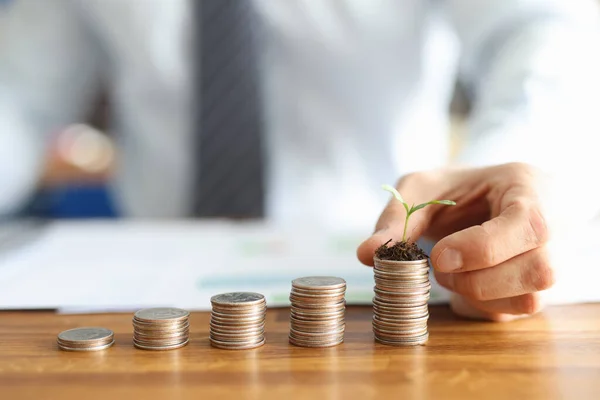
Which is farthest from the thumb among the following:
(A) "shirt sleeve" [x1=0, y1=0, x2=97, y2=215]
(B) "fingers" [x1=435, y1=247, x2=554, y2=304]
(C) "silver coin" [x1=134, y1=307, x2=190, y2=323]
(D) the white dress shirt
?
(A) "shirt sleeve" [x1=0, y1=0, x2=97, y2=215]

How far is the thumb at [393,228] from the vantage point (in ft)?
2.80

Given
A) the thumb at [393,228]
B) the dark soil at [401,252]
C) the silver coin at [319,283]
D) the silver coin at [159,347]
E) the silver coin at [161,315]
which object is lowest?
the silver coin at [159,347]

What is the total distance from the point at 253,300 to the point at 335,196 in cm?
125

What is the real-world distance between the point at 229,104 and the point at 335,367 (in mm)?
1259

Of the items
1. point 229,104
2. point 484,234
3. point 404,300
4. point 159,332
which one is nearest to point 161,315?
point 159,332

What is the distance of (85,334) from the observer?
83cm

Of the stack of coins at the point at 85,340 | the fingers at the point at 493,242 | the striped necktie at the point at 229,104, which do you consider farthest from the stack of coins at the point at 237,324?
the striped necktie at the point at 229,104

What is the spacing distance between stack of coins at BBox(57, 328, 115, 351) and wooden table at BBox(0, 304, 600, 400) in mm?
12

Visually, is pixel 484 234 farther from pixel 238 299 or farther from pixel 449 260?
pixel 238 299

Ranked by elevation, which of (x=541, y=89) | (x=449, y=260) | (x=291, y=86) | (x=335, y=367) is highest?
(x=291, y=86)

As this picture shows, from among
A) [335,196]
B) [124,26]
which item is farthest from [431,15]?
[124,26]

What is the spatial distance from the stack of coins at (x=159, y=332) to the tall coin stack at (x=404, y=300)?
0.85 feet

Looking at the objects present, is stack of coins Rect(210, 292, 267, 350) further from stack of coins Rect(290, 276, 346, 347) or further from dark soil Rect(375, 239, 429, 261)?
dark soil Rect(375, 239, 429, 261)

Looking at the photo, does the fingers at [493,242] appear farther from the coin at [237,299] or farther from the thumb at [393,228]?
the coin at [237,299]
